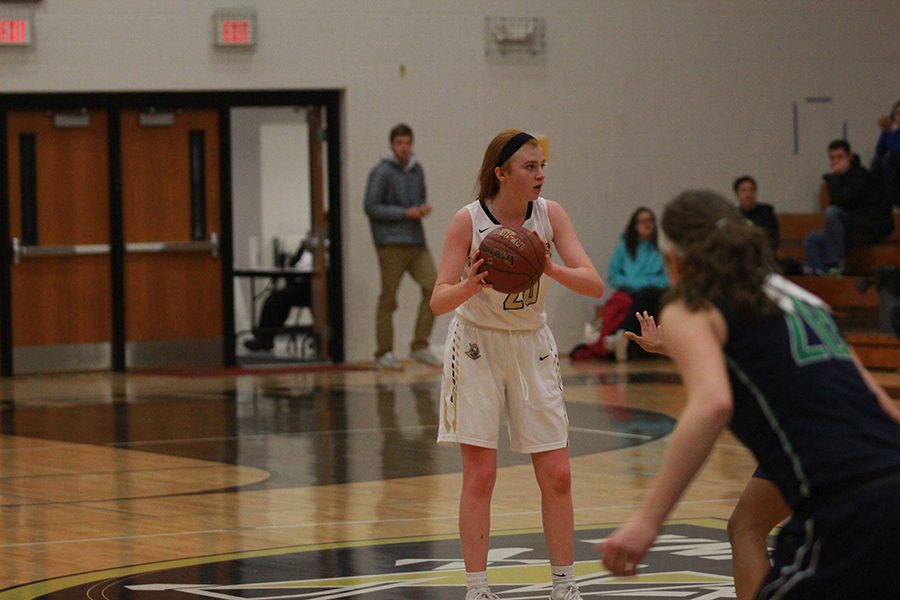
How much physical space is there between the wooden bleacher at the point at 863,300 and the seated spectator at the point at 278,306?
4.71 metres

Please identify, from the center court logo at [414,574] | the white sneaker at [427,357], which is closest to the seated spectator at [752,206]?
the white sneaker at [427,357]

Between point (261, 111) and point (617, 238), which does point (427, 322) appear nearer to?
point (617, 238)

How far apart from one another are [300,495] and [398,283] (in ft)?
21.9

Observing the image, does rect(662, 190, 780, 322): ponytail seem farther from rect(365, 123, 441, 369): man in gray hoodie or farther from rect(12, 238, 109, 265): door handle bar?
rect(12, 238, 109, 265): door handle bar

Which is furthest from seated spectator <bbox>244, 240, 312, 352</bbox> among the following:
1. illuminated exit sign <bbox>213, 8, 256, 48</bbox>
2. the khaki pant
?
illuminated exit sign <bbox>213, 8, 256, 48</bbox>

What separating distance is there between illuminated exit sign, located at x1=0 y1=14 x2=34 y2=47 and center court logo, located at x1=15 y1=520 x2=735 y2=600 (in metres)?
8.87

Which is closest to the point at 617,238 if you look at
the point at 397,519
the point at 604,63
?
the point at 604,63

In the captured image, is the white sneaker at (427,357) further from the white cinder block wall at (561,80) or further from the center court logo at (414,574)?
the center court logo at (414,574)

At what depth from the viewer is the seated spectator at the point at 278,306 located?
1564 centimetres

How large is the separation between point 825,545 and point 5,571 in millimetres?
3833

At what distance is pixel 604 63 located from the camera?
15.7 m

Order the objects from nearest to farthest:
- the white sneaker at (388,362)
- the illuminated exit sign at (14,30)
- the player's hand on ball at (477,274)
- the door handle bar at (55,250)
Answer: the player's hand on ball at (477,274)
the illuminated exit sign at (14,30)
the white sneaker at (388,362)
the door handle bar at (55,250)

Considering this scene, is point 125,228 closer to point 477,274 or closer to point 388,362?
point 388,362

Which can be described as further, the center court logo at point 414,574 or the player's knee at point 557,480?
the center court logo at point 414,574
